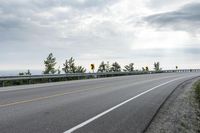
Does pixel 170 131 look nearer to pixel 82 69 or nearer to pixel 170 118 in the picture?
pixel 170 118

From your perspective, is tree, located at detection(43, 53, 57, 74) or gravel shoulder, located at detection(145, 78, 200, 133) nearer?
gravel shoulder, located at detection(145, 78, 200, 133)

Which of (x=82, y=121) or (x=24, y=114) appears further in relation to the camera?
(x=24, y=114)

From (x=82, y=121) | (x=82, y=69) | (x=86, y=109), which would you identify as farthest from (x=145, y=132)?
(x=82, y=69)

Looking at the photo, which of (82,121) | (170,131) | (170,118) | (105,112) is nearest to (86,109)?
(105,112)

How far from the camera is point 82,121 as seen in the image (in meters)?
8.15

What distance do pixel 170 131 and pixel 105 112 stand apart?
274 centimetres

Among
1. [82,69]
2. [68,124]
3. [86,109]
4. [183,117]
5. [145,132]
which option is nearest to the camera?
[145,132]

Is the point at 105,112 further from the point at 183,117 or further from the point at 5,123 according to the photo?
the point at 5,123

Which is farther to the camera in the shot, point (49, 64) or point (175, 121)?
point (49, 64)

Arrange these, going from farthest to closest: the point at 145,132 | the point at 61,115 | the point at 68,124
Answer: the point at 61,115, the point at 68,124, the point at 145,132

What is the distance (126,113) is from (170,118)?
1.41 meters

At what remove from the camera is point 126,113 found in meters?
9.73

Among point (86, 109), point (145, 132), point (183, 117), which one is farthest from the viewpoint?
point (86, 109)

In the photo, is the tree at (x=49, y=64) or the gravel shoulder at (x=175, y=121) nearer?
the gravel shoulder at (x=175, y=121)
